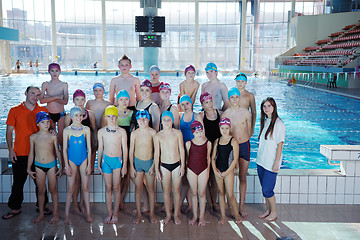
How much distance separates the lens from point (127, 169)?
397 centimetres

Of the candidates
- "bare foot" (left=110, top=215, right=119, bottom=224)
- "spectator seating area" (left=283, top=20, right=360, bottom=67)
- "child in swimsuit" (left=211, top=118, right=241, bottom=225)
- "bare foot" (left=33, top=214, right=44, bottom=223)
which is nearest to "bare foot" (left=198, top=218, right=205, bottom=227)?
"child in swimsuit" (left=211, top=118, right=241, bottom=225)

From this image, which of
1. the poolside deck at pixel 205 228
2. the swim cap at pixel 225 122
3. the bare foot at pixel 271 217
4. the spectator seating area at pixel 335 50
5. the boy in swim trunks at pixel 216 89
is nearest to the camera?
the poolside deck at pixel 205 228

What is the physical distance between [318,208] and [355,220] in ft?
1.40

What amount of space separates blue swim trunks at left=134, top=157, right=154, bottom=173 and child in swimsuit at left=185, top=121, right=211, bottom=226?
41 centimetres

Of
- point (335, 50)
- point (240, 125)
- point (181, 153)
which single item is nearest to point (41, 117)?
point (181, 153)

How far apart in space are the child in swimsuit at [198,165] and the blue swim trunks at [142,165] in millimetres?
405

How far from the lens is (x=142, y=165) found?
3.70 meters

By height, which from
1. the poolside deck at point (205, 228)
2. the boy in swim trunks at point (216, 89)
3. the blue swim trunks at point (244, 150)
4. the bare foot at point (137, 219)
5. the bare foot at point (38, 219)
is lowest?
the poolside deck at point (205, 228)

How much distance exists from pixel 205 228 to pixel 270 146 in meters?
1.05

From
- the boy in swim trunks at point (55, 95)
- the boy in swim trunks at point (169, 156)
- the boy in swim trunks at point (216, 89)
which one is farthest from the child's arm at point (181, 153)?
the boy in swim trunks at point (55, 95)

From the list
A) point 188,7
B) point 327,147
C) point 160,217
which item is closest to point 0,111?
point 160,217

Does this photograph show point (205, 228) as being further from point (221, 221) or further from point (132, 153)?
point (132, 153)

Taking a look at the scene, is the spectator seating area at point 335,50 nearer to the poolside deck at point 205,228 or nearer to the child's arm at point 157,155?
the poolside deck at point 205,228

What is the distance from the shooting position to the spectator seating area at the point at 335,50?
18.8 meters
